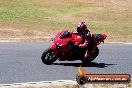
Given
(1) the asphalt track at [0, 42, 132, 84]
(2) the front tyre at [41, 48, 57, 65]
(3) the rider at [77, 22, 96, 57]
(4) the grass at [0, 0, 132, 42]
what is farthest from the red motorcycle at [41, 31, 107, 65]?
(4) the grass at [0, 0, 132, 42]

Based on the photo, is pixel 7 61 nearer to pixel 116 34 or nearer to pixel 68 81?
pixel 68 81

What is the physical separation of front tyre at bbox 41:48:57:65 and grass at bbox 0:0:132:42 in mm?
8852

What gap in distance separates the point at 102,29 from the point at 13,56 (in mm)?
13334

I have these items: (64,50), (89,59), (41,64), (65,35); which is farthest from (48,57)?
(89,59)

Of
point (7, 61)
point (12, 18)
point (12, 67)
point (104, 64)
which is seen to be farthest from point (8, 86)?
point (12, 18)

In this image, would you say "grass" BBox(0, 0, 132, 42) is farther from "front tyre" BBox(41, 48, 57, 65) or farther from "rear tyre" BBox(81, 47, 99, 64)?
"front tyre" BBox(41, 48, 57, 65)

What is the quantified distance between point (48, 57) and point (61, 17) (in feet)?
62.3

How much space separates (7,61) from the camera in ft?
59.9

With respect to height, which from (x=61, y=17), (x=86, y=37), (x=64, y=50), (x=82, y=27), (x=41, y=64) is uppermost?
(x=82, y=27)

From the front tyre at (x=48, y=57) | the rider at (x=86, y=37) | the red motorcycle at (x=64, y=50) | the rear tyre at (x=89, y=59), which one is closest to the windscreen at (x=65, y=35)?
the red motorcycle at (x=64, y=50)

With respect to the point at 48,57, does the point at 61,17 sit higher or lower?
lower

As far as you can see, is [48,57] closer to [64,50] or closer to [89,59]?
[64,50]

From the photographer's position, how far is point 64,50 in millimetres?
17703

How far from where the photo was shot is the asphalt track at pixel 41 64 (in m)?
15.8
